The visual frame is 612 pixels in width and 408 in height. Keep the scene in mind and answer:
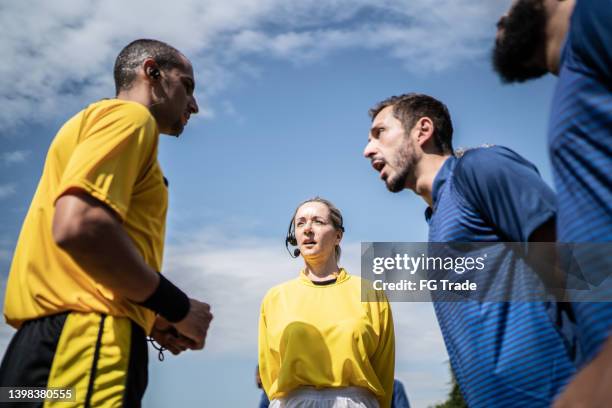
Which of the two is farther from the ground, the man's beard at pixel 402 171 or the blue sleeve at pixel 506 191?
the man's beard at pixel 402 171

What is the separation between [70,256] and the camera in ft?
7.09

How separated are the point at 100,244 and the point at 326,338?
2.98 metres

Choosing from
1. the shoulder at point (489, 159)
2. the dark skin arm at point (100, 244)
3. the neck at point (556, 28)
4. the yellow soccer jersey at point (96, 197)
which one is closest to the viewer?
the neck at point (556, 28)

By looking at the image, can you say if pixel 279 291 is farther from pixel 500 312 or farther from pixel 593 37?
pixel 593 37

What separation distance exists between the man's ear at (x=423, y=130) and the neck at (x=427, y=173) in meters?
0.10

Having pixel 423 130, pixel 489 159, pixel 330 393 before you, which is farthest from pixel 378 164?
pixel 330 393

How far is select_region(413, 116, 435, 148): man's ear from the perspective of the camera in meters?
3.68

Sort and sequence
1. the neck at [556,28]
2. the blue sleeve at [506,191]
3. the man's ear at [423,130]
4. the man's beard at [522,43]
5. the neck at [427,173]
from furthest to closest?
the man's ear at [423,130] < the neck at [427,173] < the blue sleeve at [506,191] < the man's beard at [522,43] < the neck at [556,28]

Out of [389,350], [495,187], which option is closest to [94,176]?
[495,187]

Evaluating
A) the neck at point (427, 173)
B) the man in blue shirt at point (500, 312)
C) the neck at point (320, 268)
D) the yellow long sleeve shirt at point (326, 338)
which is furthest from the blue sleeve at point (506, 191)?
the neck at point (320, 268)

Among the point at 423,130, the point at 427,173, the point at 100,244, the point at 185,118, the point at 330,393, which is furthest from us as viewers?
the point at 330,393

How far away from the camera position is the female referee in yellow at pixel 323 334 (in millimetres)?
4715

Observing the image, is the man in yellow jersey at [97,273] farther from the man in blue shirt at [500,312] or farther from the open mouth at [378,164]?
the open mouth at [378,164]

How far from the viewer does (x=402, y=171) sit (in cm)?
362
